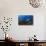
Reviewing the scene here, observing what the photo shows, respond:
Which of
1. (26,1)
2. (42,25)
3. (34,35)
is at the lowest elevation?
(34,35)

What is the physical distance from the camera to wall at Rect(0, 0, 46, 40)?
513 cm

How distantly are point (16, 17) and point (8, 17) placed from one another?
293mm

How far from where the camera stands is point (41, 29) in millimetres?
5152

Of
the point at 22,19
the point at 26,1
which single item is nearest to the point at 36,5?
the point at 26,1

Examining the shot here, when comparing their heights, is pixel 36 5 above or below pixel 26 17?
above

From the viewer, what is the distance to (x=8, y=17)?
5152 mm

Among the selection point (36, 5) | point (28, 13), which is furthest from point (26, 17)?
point (36, 5)

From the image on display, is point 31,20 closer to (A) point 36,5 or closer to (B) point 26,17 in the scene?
(B) point 26,17

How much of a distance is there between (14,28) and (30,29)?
0.59 m

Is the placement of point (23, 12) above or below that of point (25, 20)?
above

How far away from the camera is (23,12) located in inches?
203

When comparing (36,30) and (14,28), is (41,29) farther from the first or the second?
(14,28)

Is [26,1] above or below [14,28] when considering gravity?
above

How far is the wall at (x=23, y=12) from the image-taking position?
5133 mm
